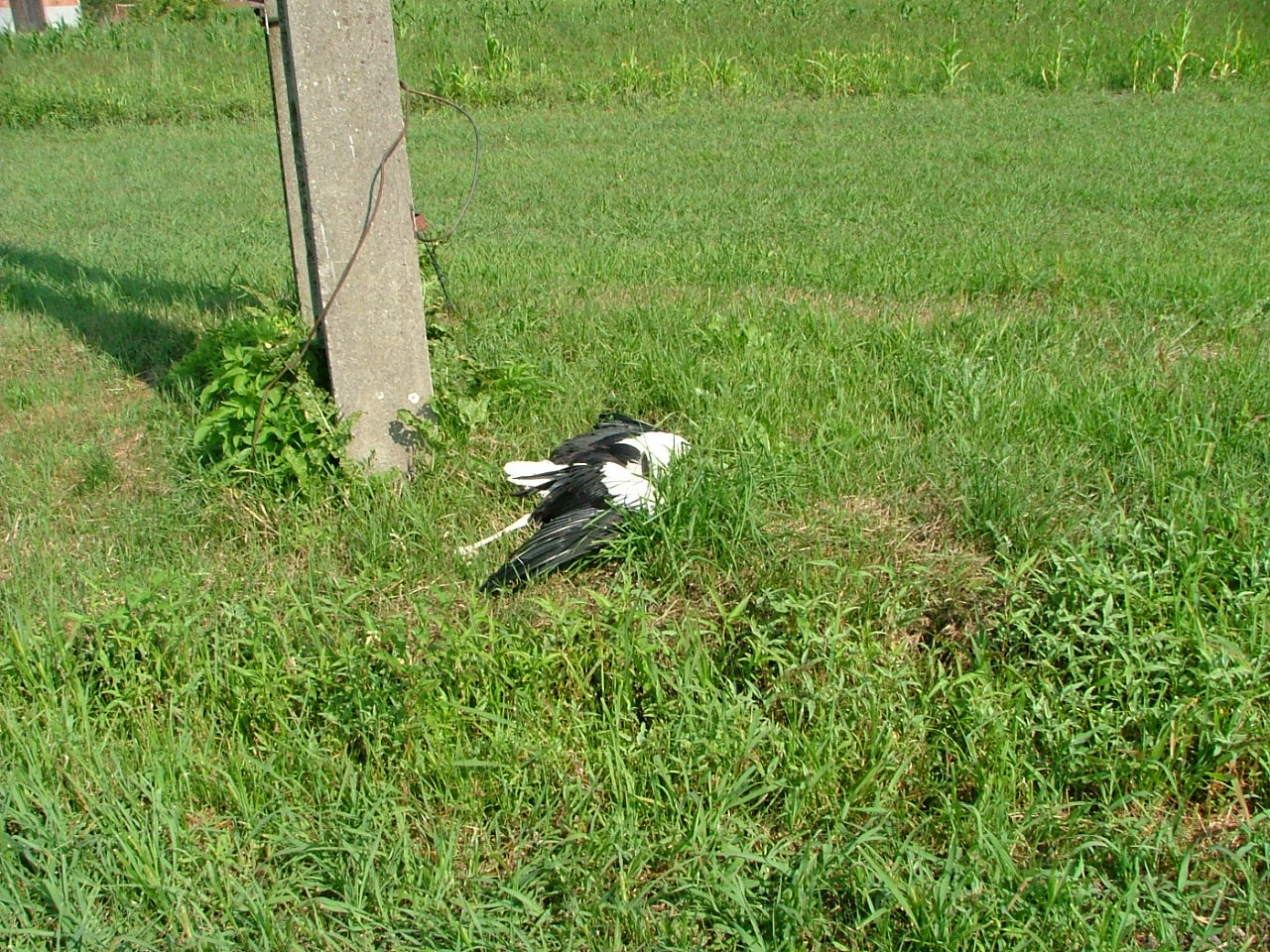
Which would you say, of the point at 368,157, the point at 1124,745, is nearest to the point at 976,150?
the point at 368,157

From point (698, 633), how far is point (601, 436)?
1246 mm

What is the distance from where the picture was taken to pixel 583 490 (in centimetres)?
375

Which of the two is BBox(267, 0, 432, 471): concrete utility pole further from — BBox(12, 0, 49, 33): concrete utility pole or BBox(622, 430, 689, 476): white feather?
BBox(12, 0, 49, 33): concrete utility pole

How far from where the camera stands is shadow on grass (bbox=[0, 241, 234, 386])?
5.50m

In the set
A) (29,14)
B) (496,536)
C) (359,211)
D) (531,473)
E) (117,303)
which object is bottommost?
(496,536)

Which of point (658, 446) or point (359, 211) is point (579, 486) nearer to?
point (658, 446)

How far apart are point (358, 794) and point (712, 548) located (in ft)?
4.32

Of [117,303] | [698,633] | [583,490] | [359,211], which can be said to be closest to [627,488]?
[583,490]

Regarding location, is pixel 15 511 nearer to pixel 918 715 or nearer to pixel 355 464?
pixel 355 464

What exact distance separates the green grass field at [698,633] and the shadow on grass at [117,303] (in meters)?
0.04

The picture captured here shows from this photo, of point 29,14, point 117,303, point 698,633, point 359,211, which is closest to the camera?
point 698,633

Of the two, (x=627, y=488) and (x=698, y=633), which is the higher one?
(x=627, y=488)

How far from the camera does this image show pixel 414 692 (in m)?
2.89

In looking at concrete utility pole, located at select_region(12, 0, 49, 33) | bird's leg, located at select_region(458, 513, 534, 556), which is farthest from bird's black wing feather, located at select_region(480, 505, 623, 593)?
concrete utility pole, located at select_region(12, 0, 49, 33)
